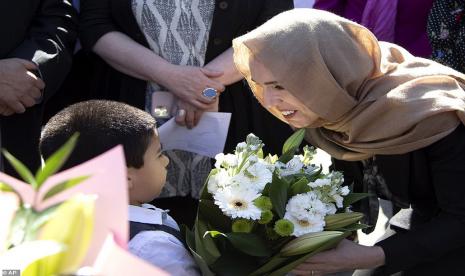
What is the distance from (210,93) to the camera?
2666 mm

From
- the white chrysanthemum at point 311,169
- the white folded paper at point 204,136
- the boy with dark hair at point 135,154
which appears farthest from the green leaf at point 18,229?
the white folded paper at point 204,136

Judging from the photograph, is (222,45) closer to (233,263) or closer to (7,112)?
(7,112)

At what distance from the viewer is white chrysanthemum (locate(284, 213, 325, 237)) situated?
1.78 meters

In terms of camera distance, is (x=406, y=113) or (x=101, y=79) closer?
(x=406, y=113)

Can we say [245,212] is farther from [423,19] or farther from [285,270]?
[423,19]

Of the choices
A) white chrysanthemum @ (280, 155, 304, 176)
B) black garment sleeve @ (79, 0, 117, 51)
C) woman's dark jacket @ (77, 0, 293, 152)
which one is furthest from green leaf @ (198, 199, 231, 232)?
black garment sleeve @ (79, 0, 117, 51)

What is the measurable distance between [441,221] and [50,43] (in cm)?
153

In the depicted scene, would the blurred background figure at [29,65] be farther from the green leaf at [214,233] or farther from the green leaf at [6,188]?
the green leaf at [6,188]

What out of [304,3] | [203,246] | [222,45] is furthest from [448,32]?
[203,246]

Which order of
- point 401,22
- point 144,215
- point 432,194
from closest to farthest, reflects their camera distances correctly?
point 144,215 → point 432,194 → point 401,22

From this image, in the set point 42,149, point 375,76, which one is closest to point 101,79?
point 42,149

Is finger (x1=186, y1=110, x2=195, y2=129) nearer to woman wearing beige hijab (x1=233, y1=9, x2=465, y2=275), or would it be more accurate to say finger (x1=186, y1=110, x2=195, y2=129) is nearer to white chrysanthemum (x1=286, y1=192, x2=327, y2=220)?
woman wearing beige hijab (x1=233, y1=9, x2=465, y2=275)

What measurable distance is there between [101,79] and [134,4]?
37 cm

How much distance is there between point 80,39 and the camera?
279 centimetres
